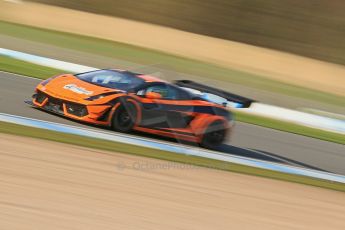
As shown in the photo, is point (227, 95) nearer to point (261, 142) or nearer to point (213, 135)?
point (213, 135)

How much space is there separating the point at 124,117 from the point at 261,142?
3085 mm

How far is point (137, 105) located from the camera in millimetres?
8680

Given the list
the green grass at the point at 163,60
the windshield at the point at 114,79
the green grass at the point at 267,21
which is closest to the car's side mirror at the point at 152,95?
the windshield at the point at 114,79

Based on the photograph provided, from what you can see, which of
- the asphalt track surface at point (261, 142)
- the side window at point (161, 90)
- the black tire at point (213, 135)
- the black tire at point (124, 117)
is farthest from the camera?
the asphalt track surface at point (261, 142)

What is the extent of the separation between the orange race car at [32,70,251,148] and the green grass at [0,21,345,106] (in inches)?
313

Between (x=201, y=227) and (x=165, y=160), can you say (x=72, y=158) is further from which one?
(x=201, y=227)

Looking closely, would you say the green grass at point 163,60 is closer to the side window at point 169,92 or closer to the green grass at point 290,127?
the green grass at point 290,127

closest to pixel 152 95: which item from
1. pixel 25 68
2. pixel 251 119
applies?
pixel 251 119

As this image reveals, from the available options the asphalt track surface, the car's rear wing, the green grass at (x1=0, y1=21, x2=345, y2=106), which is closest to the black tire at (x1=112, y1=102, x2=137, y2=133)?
the asphalt track surface

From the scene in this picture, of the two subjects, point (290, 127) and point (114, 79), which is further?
point (290, 127)

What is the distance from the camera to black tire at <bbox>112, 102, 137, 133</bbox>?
28.3 feet

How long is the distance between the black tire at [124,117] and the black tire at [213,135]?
3.68 feet

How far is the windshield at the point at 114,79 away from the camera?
8.99 metres

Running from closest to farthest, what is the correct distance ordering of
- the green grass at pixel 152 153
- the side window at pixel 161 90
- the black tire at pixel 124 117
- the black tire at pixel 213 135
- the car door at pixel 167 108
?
the green grass at pixel 152 153
the black tire at pixel 124 117
the car door at pixel 167 108
the side window at pixel 161 90
the black tire at pixel 213 135
